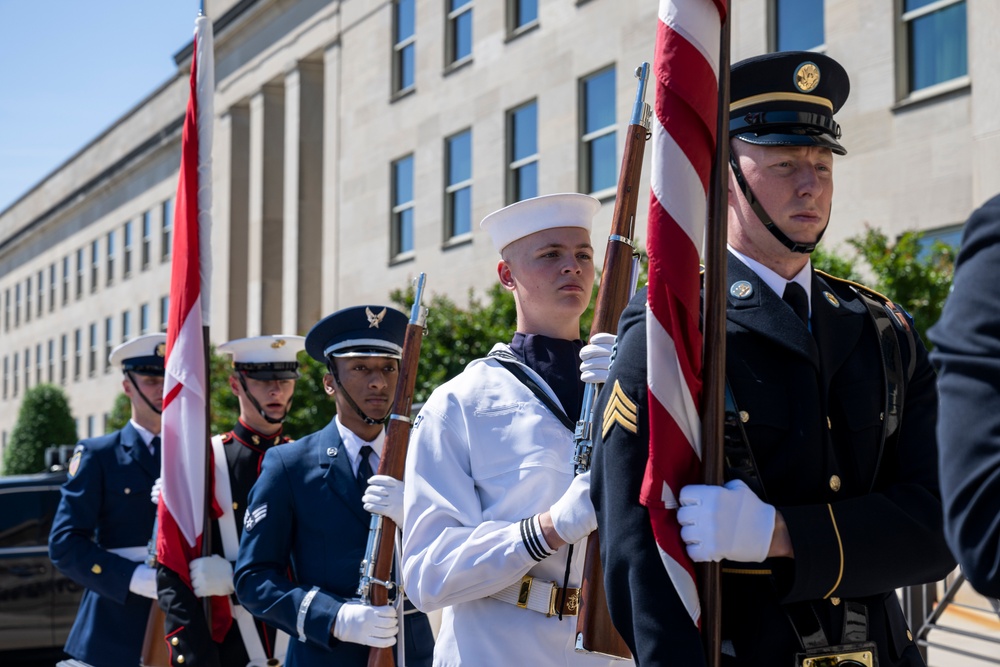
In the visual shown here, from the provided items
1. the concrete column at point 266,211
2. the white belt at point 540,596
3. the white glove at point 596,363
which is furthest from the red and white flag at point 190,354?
the concrete column at point 266,211

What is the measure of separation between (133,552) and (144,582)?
1.53 feet

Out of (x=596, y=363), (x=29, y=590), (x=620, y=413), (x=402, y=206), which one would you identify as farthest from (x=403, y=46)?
(x=620, y=413)

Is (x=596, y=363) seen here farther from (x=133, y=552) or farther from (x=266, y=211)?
(x=266, y=211)

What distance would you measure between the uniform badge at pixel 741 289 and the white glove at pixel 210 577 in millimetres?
3304

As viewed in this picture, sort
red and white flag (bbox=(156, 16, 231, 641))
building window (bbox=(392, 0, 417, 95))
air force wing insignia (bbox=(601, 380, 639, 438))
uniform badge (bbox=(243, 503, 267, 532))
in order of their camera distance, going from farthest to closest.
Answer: building window (bbox=(392, 0, 417, 95)) < red and white flag (bbox=(156, 16, 231, 641)) < uniform badge (bbox=(243, 503, 267, 532)) < air force wing insignia (bbox=(601, 380, 639, 438))

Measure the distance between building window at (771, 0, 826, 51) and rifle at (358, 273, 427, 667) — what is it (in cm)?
1085

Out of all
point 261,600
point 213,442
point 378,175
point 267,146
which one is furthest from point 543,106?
point 261,600

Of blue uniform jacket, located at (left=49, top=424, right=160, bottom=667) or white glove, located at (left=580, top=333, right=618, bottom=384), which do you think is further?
blue uniform jacket, located at (left=49, top=424, right=160, bottom=667)

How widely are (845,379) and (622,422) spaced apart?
48 cm

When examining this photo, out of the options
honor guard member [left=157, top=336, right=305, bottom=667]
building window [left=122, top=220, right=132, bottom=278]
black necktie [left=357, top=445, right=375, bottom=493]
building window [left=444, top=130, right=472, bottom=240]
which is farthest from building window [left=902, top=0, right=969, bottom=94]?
building window [left=122, top=220, right=132, bottom=278]

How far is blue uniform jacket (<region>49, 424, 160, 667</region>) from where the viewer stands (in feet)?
19.8

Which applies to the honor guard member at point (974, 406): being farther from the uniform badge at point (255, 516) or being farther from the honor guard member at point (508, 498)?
the uniform badge at point (255, 516)

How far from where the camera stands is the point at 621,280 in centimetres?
362

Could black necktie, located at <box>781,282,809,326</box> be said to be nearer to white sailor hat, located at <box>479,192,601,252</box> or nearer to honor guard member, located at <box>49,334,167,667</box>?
white sailor hat, located at <box>479,192,601,252</box>
